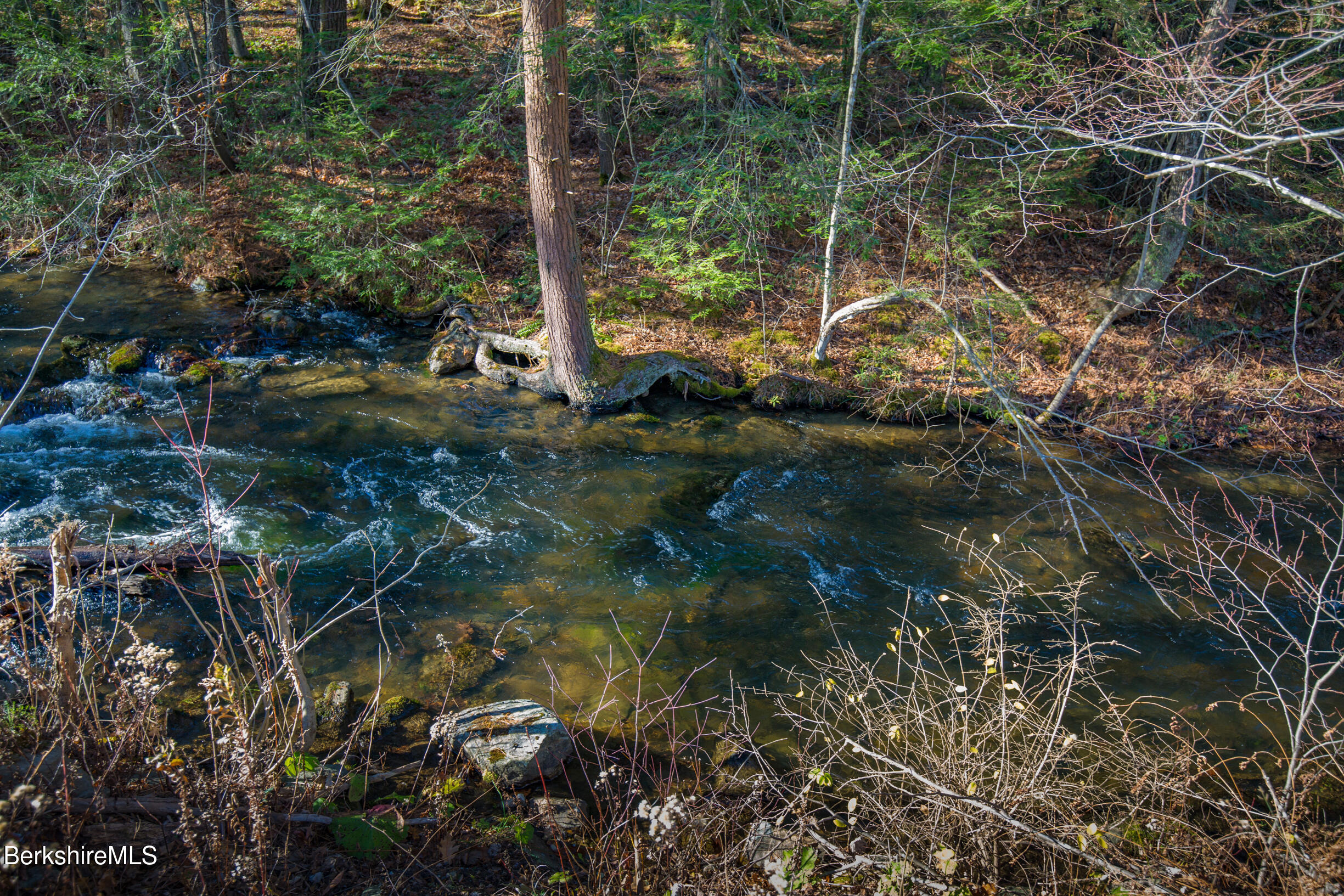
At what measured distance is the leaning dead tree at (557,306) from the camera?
840 cm

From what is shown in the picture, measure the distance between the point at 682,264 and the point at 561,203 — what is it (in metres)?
2.43

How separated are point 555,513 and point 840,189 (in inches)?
228

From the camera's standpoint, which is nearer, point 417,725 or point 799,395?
point 417,725

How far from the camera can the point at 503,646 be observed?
593 cm

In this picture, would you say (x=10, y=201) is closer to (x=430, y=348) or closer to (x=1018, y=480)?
(x=430, y=348)

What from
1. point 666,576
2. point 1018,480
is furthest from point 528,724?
Answer: point 1018,480

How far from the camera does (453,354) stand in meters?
11.1

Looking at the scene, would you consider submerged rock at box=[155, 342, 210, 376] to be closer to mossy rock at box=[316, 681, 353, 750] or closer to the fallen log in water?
the fallen log in water

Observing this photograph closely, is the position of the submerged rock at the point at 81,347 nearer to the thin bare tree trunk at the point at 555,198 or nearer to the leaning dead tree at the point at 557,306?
the leaning dead tree at the point at 557,306

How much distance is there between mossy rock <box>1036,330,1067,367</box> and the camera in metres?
12.2

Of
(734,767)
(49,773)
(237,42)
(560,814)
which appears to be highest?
(237,42)

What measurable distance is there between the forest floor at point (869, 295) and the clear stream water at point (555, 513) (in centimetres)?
147

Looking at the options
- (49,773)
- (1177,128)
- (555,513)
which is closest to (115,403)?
(555,513)

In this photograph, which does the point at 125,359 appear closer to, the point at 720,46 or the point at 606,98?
the point at 606,98
